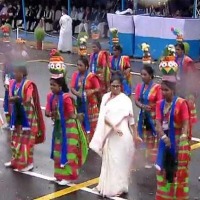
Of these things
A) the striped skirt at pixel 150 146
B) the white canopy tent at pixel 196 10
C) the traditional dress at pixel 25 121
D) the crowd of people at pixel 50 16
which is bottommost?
the striped skirt at pixel 150 146

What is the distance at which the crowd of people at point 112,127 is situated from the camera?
7.91 m

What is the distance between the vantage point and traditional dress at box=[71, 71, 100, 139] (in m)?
10.9

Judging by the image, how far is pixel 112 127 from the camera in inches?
335

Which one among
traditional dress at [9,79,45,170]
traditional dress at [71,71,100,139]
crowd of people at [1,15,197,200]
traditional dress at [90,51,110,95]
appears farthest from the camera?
traditional dress at [90,51,110,95]

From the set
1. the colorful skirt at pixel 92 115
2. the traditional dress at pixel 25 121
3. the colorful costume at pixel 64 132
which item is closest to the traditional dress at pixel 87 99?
the colorful skirt at pixel 92 115

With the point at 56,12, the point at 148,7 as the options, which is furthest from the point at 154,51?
the point at 56,12

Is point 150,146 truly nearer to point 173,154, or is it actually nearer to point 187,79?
point 187,79

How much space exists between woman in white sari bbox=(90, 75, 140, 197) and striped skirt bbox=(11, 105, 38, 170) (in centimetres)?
145

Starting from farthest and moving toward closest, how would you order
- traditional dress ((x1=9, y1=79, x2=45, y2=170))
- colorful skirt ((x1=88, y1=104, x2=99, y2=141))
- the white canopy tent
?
1. the white canopy tent
2. colorful skirt ((x1=88, y1=104, x2=99, y2=141))
3. traditional dress ((x1=9, y1=79, x2=45, y2=170))

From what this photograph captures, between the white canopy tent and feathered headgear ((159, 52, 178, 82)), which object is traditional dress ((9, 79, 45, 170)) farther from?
the white canopy tent

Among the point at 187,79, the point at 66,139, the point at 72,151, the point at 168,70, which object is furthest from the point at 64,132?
the point at 187,79

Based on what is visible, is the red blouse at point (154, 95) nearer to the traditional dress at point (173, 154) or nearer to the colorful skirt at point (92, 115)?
the colorful skirt at point (92, 115)

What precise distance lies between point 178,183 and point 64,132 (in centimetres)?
195

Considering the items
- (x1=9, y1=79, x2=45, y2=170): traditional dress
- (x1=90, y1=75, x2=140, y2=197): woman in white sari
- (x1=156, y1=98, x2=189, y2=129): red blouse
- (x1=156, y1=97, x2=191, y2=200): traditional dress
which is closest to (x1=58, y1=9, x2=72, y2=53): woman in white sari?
(x1=9, y1=79, x2=45, y2=170): traditional dress
